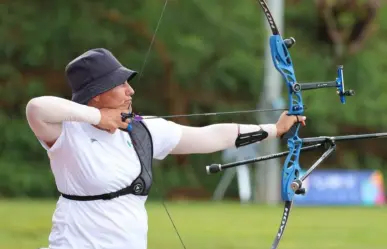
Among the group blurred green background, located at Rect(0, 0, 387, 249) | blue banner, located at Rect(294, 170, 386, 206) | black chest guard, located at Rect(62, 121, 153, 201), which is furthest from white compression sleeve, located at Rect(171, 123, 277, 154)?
blurred green background, located at Rect(0, 0, 387, 249)

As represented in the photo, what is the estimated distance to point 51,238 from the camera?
3824mm

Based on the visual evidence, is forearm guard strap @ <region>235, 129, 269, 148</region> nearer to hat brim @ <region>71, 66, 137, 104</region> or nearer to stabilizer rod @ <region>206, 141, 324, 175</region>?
stabilizer rod @ <region>206, 141, 324, 175</region>

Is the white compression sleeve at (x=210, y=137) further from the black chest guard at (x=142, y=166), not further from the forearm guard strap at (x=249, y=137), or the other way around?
the black chest guard at (x=142, y=166)

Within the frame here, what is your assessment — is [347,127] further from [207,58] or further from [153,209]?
[153,209]

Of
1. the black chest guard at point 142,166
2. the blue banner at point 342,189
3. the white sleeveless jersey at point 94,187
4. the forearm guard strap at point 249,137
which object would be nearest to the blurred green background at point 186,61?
the blue banner at point 342,189

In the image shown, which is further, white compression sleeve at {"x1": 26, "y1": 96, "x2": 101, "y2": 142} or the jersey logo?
the jersey logo

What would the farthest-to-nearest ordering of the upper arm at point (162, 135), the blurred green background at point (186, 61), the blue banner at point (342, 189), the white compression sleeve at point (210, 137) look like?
the blurred green background at point (186, 61) → the blue banner at point (342, 189) → the white compression sleeve at point (210, 137) → the upper arm at point (162, 135)

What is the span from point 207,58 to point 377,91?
3.82 meters

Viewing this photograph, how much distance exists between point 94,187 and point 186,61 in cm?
1724

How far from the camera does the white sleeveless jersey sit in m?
3.73

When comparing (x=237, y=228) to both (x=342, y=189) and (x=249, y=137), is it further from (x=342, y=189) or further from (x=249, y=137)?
(x=342, y=189)

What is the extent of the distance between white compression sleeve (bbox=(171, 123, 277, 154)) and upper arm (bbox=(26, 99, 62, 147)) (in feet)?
1.86

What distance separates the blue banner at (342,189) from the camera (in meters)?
16.5

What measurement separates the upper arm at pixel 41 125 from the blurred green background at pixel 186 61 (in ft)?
51.1
